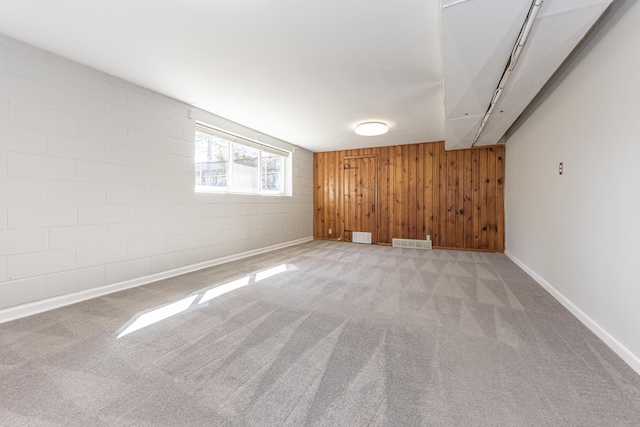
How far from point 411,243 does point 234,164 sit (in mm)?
4035

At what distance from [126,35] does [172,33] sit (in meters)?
0.39

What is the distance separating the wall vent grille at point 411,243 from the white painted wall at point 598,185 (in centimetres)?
245

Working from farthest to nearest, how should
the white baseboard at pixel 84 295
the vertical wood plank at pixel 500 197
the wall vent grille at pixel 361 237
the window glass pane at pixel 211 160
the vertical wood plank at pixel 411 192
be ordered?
1. the wall vent grille at pixel 361 237
2. the vertical wood plank at pixel 411 192
3. the vertical wood plank at pixel 500 197
4. the window glass pane at pixel 211 160
5. the white baseboard at pixel 84 295

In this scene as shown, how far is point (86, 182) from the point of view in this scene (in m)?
2.50

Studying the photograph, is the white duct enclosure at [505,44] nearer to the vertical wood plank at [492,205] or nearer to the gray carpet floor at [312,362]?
the gray carpet floor at [312,362]

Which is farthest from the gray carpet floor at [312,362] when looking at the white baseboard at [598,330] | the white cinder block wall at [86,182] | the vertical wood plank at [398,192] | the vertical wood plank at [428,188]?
the vertical wood plank at [398,192]

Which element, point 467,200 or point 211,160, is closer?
point 211,160

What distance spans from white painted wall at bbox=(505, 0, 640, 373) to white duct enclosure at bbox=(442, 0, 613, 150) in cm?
25

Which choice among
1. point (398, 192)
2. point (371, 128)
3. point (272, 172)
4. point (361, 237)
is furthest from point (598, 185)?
point (272, 172)

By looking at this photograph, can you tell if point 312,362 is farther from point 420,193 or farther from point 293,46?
point 420,193

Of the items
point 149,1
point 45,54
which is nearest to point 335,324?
point 149,1

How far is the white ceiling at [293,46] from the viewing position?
1.74 metres

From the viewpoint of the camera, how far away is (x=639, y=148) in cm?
148

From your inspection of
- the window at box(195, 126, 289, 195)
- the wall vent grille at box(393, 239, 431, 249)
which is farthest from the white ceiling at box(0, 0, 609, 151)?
the wall vent grille at box(393, 239, 431, 249)
